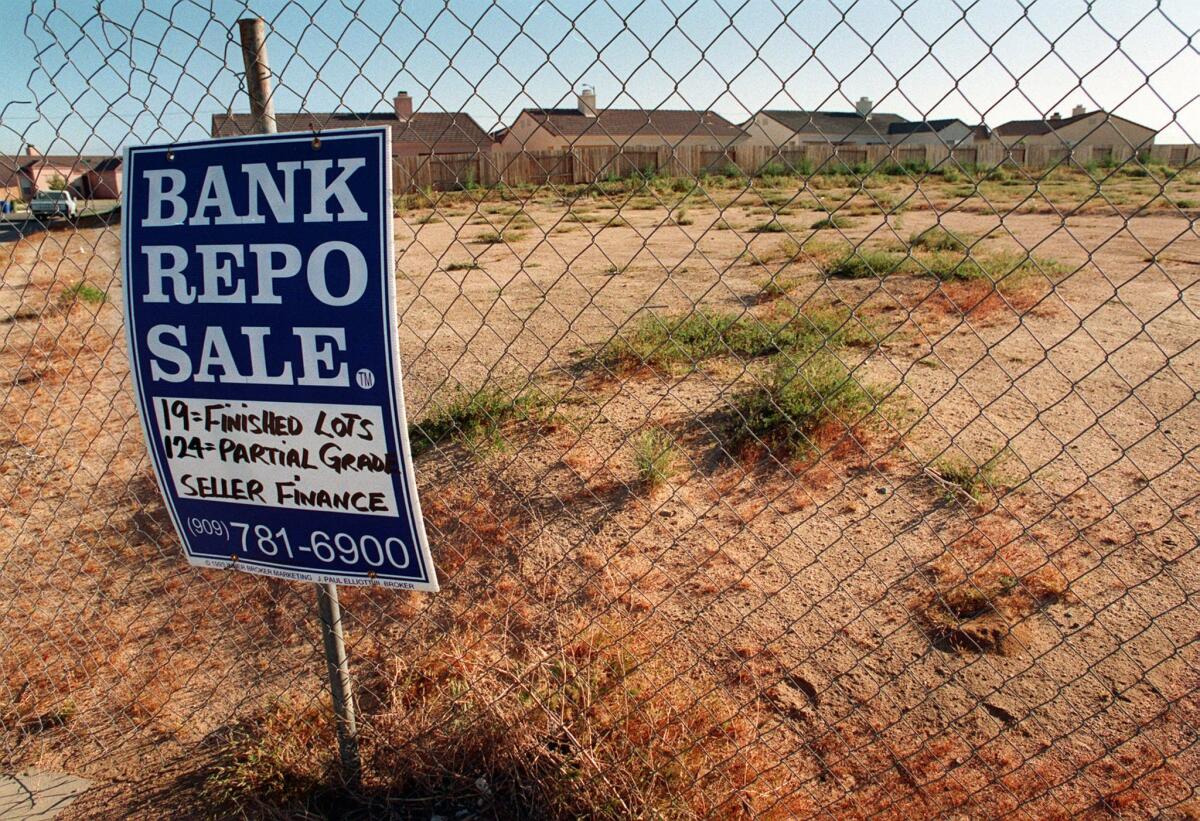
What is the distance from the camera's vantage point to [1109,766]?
8.25ft

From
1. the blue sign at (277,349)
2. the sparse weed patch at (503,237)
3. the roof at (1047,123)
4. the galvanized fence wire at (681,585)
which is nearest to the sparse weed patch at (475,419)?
the galvanized fence wire at (681,585)

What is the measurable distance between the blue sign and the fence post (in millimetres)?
142

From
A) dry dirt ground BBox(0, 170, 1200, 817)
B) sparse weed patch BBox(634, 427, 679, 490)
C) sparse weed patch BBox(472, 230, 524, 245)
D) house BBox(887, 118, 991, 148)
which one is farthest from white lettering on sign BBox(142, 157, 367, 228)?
sparse weed patch BBox(472, 230, 524, 245)

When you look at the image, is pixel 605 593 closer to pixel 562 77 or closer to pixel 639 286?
pixel 562 77

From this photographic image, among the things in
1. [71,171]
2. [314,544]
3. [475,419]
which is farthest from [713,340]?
[314,544]

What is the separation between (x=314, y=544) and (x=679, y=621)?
5.23ft

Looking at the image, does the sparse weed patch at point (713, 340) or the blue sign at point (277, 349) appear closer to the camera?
the blue sign at point (277, 349)

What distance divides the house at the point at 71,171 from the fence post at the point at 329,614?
27.0 inches

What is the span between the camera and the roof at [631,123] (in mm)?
1843

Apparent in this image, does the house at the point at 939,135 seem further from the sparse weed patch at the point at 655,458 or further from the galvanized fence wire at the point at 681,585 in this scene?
the sparse weed patch at the point at 655,458

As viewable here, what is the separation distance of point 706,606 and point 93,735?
2116 mm

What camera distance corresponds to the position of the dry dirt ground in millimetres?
2414

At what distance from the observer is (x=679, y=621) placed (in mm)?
3275

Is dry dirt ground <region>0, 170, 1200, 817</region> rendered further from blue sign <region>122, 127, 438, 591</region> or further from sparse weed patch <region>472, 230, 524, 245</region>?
sparse weed patch <region>472, 230, 524, 245</region>
